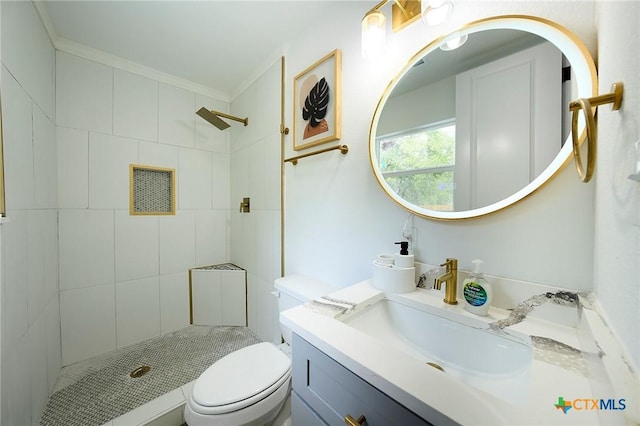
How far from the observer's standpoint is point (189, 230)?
201cm

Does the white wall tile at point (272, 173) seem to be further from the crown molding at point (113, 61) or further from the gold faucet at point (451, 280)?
the gold faucet at point (451, 280)

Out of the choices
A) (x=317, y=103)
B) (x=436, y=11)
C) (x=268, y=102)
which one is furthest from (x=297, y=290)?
(x=268, y=102)

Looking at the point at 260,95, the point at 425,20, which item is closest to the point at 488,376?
the point at 425,20

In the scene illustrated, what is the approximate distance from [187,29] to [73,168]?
3.95ft

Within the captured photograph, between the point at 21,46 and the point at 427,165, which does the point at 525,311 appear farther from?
the point at 21,46

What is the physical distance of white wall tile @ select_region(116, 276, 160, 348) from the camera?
1690 mm

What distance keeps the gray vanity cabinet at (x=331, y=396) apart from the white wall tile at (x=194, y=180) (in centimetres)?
179

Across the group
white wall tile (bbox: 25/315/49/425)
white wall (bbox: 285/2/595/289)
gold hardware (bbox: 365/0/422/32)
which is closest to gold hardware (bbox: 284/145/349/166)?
white wall (bbox: 285/2/595/289)

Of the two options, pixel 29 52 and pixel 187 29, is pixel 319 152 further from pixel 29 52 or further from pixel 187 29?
pixel 29 52

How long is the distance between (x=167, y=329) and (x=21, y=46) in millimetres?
1922

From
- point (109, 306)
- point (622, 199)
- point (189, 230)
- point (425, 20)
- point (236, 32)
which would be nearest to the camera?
point (622, 199)

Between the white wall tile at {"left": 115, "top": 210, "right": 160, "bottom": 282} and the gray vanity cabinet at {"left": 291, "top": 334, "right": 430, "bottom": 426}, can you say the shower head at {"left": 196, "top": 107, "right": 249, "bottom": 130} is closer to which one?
the white wall tile at {"left": 115, "top": 210, "right": 160, "bottom": 282}

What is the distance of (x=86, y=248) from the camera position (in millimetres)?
1585

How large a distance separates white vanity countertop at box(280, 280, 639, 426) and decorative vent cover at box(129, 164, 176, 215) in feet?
5.78
